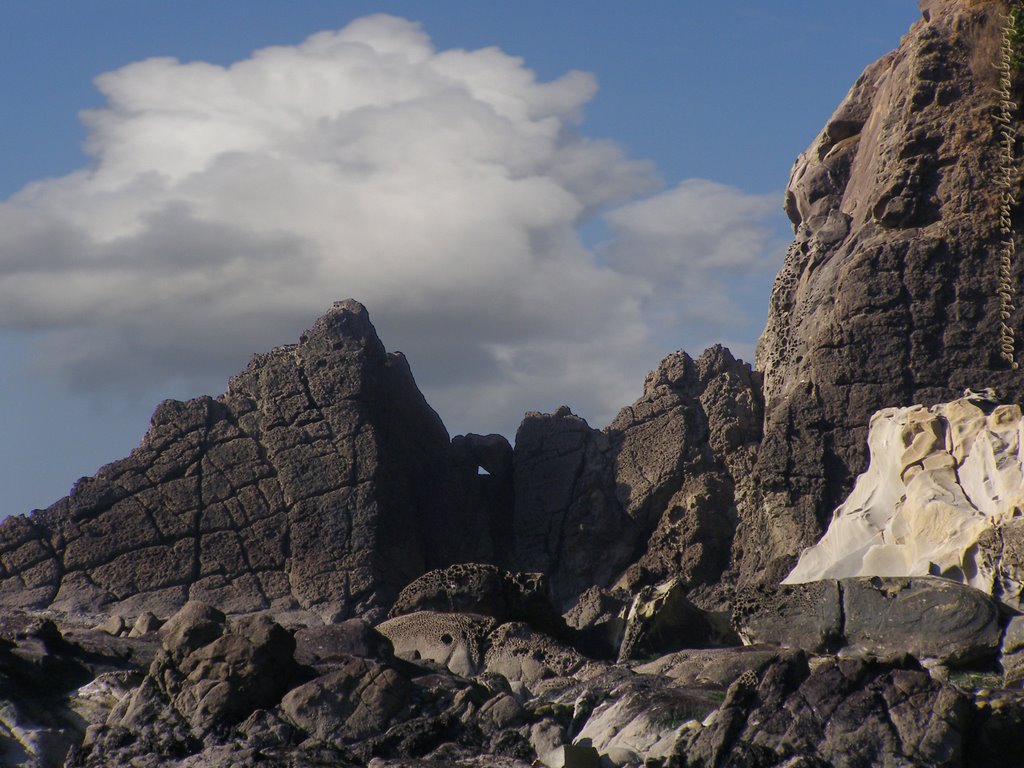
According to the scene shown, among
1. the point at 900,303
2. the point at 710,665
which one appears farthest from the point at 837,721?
the point at 900,303

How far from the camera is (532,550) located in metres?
35.1

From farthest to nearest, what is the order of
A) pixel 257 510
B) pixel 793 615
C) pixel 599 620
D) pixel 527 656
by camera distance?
pixel 257 510
pixel 599 620
pixel 527 656
pixel 793 615

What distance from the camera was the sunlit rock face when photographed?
85.0 feet

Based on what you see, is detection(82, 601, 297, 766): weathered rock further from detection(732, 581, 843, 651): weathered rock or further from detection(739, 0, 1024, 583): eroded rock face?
detection(739, 0, 1024, 583): eroded rock face

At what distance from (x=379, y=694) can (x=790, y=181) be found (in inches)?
805

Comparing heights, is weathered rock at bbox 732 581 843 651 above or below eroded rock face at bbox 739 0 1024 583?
below

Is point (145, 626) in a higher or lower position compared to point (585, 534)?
lower

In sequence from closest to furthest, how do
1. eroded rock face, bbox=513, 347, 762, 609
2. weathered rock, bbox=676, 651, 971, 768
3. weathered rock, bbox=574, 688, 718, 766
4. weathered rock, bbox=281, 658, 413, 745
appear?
weathered rock, bbox=676, 651, 971, 768 < weathered rock, bbox=574, 688, 718, 766 < weathered rock, bbox=281, 658, 413, 745 < eroded rock face, bbox=513, 347, 762, 609

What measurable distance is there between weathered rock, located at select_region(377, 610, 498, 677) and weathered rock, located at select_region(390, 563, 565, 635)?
0.55m

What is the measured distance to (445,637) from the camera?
27000mm

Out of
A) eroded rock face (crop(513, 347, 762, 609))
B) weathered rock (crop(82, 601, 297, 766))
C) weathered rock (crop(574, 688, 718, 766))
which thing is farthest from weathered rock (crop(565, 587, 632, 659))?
weathered rock (crop(82, 601, 297, 766))

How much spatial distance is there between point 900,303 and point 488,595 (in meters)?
9.70

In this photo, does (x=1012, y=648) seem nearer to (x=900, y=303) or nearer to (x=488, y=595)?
(x=488, y=595)

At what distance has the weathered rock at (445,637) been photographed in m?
26.5
